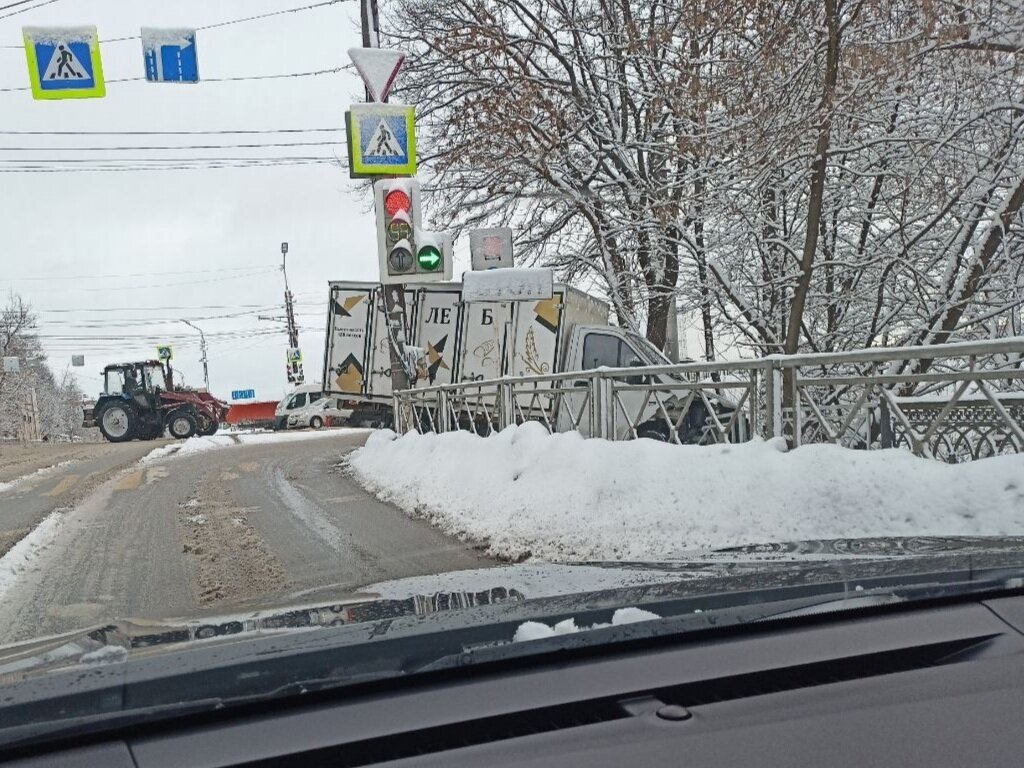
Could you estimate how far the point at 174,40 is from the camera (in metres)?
11.3

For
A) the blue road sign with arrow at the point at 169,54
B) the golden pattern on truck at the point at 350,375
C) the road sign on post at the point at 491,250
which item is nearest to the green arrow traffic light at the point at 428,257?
the road sign on post at the point at 491,250

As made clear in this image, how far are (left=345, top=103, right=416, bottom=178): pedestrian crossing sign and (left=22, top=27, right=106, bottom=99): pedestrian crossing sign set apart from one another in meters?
3.19

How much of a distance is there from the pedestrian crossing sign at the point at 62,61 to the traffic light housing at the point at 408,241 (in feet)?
12.6

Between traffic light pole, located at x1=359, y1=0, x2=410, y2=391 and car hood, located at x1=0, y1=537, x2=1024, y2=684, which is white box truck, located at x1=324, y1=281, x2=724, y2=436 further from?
car hood, located at x1=0, y1=537, x2=1024, y2=684

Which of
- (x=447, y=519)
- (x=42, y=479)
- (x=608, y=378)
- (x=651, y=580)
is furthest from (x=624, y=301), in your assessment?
(x=651, y=580)

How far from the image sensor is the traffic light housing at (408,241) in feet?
35.8

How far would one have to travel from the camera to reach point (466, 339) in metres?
15.8

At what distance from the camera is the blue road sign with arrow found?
36.9 ft

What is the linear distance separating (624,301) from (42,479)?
1020cm

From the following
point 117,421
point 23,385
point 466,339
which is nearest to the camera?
point 466,339

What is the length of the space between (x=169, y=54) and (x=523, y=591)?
11.3 meters

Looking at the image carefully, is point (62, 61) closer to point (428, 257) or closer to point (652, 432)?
point (428, 257)

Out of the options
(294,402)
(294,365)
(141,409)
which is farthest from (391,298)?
(294,365)

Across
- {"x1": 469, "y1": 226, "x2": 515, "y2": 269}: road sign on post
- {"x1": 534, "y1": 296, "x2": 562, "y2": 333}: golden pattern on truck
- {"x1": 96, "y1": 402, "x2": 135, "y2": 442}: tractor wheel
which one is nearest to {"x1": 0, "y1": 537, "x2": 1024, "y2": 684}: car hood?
{"x1": 469, "y1": 226, "x2": 515, "y2": 269}: road sign on post
